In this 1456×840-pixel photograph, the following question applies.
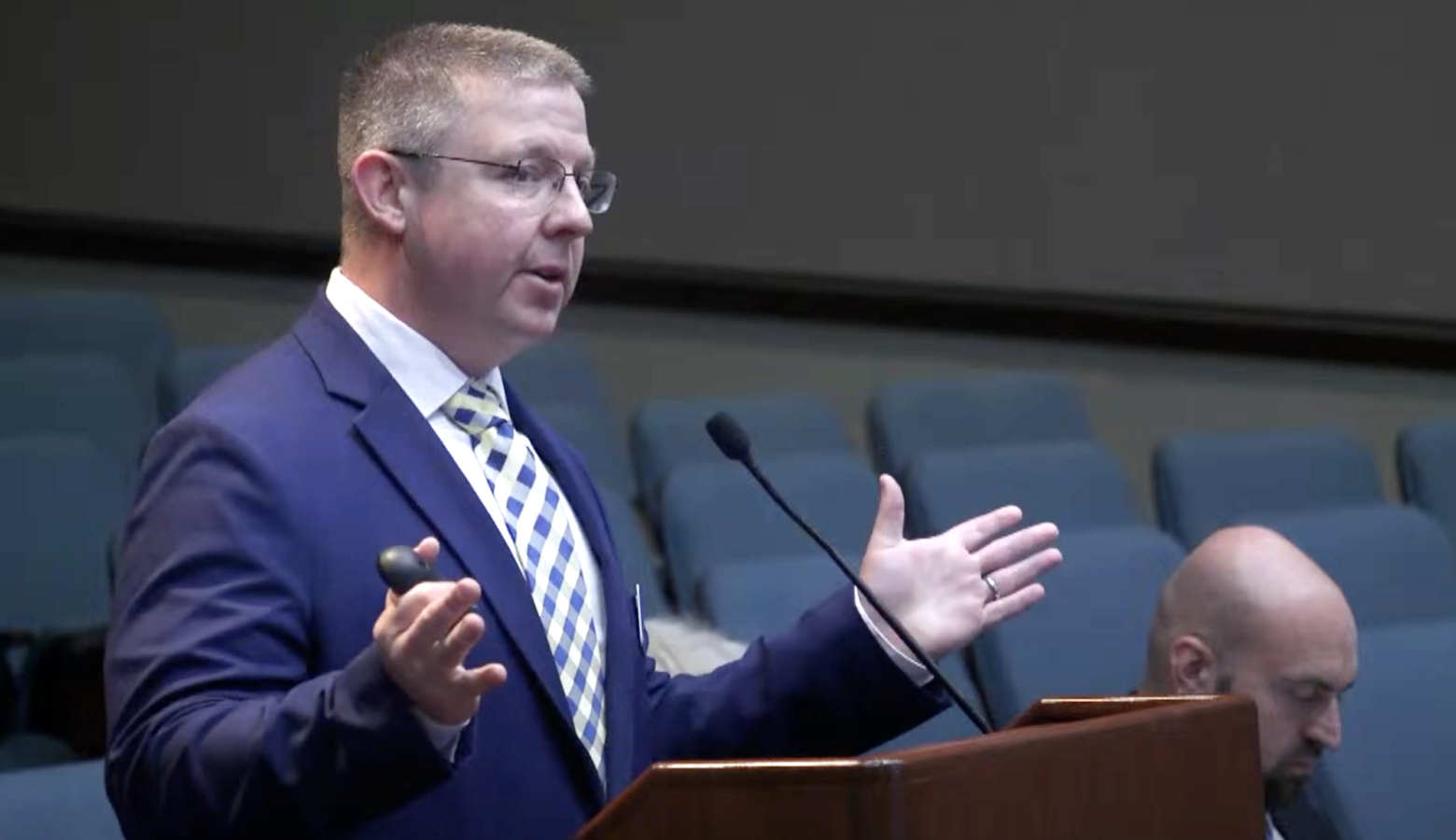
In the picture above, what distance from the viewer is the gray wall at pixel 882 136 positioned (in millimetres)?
4922

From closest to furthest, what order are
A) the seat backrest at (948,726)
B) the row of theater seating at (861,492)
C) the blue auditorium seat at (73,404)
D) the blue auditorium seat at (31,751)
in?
the seat backrest at (948,726) < the blue auditorium seat at (31,751) < the row of theater seating at (861,492) < the blue auditorium seat at (73,404)

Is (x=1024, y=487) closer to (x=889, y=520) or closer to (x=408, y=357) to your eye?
(x=889, y=520)

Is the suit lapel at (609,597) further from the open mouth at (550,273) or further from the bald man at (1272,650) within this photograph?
the bald man at (1272,650)

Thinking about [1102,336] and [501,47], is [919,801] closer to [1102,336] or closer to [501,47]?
[501,47]

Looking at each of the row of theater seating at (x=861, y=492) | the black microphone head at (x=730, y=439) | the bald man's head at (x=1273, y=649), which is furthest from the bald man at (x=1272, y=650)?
the black microphone head at (x=730, y=439)

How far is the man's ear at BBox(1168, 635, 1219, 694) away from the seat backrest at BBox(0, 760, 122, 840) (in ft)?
3.32

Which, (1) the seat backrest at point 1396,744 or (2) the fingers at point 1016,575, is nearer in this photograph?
(2) the fingers at point 1016,575

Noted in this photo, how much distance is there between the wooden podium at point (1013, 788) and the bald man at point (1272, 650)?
89cm

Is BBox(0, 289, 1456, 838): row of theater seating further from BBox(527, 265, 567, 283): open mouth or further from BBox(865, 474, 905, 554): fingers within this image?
BBox(527, 265, 567, 283): open mouth

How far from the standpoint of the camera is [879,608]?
1.52 m

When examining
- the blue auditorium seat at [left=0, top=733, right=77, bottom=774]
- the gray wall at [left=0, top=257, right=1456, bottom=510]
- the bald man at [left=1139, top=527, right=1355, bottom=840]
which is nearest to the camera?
the bald man at [left=1139, top=527, right=1355, bottom=840]

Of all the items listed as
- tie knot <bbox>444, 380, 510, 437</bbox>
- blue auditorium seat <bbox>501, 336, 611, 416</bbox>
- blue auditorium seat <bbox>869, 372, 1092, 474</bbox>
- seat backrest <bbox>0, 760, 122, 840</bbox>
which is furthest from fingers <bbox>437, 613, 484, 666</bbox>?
blue auditorium seat <bbox>501, 336, 611, 416</bbox>

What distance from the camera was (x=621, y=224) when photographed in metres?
5.10

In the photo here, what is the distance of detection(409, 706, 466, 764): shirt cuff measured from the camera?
125 cm
